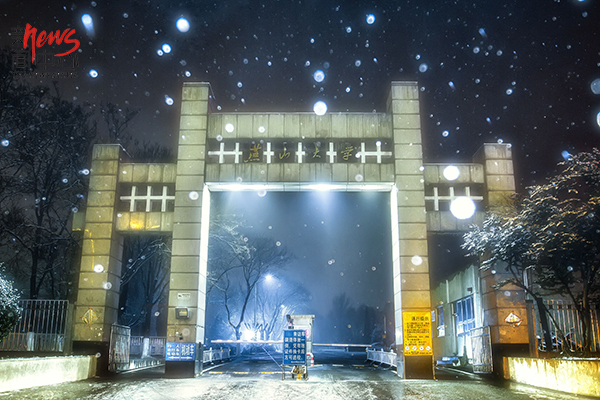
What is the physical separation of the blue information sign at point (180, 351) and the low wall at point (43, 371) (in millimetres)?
2777

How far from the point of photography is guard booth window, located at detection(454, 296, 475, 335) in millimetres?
24688

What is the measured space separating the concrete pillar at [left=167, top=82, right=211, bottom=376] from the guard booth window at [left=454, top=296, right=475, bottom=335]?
43.0ft

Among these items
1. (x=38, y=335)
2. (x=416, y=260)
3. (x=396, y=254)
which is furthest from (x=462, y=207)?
(x=38, y=335)

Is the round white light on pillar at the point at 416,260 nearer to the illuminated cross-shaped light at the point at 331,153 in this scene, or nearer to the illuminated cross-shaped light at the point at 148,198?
the illuminated cross-shaped light at the point at 331,153

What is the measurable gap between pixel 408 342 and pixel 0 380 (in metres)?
12.3

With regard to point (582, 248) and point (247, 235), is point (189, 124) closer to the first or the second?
point (582, 248)

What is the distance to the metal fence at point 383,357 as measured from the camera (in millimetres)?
22875

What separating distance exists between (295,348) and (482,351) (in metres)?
7.38

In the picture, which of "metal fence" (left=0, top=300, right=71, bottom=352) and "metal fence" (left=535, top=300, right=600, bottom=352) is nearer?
"metal fence" (left=535, top=300, right=600, bottom=352)

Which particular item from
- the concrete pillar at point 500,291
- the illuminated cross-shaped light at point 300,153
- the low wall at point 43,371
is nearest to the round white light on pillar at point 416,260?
the concrete pillar at point 500,291

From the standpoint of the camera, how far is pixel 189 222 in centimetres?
1916

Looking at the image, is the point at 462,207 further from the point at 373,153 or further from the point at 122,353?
the point at 122,353

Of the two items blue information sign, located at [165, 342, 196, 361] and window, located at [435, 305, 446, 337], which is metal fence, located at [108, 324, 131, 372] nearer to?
blue information sign, located at [165, 342, 196, 361]

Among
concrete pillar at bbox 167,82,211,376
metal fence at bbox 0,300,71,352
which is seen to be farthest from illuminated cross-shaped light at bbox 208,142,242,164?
metal fence at bbox 0,300,71,352
